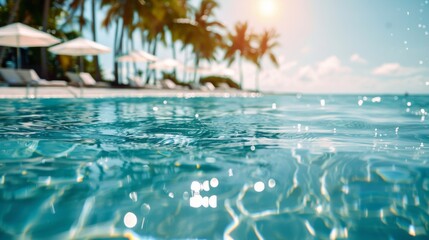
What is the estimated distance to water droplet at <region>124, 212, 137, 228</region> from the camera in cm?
186

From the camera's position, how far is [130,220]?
6.24 feet


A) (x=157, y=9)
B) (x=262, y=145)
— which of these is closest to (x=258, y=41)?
(x=157, y=9)

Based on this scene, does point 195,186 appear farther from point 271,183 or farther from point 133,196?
point 271,183

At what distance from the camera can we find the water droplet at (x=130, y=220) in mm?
1859

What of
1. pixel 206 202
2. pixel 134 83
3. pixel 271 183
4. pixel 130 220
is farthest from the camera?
pixel 134 83

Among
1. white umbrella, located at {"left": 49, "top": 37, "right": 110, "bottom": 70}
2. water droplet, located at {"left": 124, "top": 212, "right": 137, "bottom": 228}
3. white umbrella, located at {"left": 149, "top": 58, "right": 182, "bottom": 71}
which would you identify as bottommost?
water droplet, located at {"left": 124, "top": 212, "right": 137, "bottom": 228}

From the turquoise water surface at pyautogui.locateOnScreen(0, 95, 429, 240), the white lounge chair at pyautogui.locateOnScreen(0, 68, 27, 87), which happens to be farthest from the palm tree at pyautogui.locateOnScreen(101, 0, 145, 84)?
the turquoise water surface at pyautogui.locateOnScreen(0, 95, 429, 240)

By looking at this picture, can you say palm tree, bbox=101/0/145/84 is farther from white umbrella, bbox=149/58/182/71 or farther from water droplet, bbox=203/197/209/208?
water droplet, bbox=203/197/209/208

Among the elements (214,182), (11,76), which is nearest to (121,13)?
(11,76)

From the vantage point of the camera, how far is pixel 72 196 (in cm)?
215

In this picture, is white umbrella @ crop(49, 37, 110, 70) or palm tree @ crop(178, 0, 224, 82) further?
palm tree @ crop(178, 0, 224, 82)

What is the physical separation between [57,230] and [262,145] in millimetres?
2403

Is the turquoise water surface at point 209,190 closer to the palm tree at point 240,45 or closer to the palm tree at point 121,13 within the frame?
the palm tree at point 121,13

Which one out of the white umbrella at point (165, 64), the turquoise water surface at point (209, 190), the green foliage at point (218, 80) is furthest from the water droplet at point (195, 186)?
the green foliage at point (218, 80)
